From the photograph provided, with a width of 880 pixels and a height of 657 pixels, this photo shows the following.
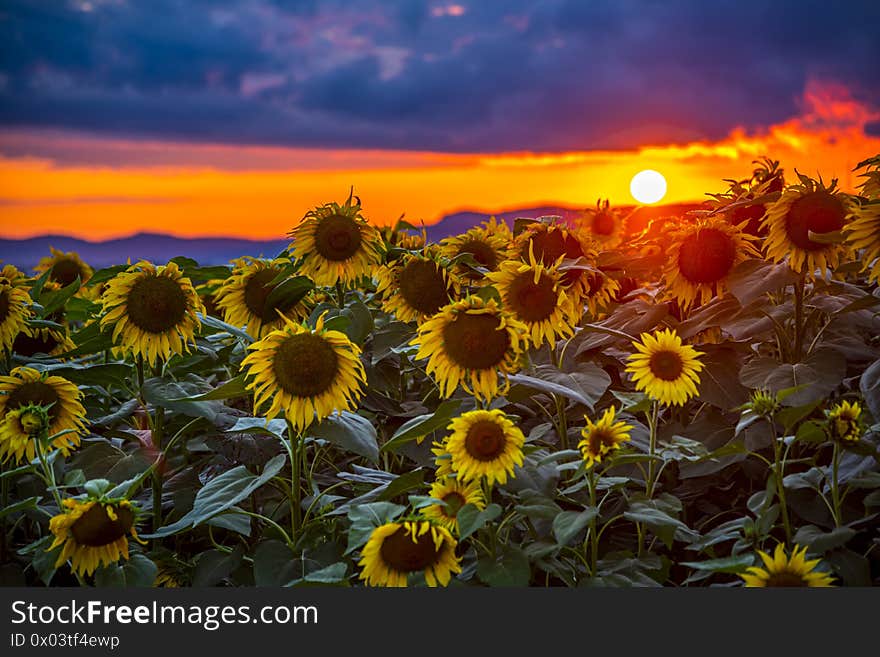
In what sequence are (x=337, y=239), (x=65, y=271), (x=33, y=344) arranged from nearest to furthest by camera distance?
1. (x=337, y=239)
2. (x=33, y=344)
3. (x=65, y=271)

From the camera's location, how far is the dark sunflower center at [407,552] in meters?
1.91

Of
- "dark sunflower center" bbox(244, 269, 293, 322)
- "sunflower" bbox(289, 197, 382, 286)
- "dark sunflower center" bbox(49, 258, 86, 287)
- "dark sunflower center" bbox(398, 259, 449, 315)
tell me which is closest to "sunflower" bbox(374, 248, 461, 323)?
"dark sunflower center" bbox(398, 259, 449, 315)

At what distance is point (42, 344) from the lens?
343 centimetres

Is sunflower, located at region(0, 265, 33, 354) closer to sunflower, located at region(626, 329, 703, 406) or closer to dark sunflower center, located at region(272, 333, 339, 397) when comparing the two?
dark sunflower center, located at region(272, 333, 339, 397)

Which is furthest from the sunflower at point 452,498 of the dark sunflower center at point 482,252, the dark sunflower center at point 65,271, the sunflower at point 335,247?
the dark sunflower center at point 65,271

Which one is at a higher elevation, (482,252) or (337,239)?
(482,252)

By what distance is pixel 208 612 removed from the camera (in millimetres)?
1975

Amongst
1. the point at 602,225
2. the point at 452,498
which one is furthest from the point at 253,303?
the point at 602,225

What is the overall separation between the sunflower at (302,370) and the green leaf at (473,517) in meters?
0.43

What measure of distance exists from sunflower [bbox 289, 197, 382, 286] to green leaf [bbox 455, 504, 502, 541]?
1.15 meters

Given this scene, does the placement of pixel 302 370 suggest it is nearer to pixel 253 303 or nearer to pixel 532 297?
pixel 532 297

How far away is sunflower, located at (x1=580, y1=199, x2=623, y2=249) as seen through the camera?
4.79 m

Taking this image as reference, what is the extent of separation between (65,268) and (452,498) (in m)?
3.64

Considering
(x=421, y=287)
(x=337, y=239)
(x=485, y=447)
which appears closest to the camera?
(x=485, y=447)
